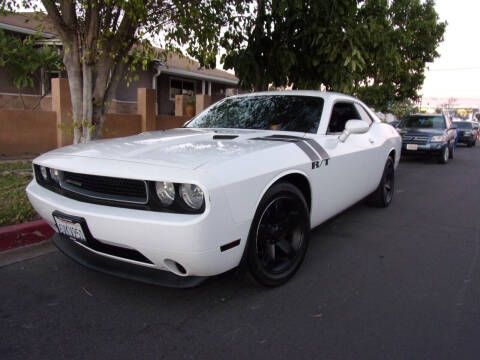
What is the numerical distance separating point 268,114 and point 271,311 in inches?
81.7

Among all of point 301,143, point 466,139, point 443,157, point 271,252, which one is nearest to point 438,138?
point 443,157

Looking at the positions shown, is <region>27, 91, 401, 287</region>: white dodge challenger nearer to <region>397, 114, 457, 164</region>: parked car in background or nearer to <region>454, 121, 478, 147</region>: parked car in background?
<region>397, 114, 457, 164</region>: parked car in background

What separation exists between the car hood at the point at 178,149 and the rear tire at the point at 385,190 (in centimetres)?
246

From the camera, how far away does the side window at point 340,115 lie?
4169mm

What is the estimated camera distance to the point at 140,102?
34.8 feet

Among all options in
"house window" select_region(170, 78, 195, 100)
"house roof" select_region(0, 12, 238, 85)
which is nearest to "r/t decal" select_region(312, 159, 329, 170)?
"house roof" select_region(0, 12, 238, 85)

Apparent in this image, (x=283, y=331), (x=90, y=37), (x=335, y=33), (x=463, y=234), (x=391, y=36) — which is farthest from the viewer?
(x=391, y=36)

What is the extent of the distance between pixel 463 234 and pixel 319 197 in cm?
215

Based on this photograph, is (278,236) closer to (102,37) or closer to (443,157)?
(102,37)

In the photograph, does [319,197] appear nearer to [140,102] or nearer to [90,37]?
[90,37]

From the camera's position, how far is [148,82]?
16281 millimetres

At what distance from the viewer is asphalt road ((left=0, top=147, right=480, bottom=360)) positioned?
2281 mm

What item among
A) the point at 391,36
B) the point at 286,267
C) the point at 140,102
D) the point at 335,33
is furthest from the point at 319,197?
the point at 140,102

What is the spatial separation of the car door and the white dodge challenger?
0.02 m
